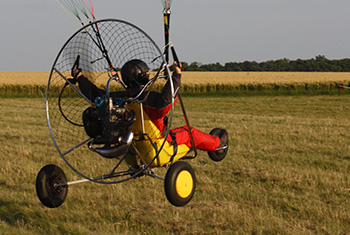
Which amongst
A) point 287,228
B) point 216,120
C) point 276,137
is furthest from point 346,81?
point 287,228

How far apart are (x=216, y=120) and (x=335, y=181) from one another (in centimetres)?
890

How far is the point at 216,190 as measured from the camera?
22.3 feet

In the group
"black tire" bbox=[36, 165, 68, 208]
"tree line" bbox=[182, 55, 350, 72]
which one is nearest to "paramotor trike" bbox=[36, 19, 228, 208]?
"black tire" bbox=[36, 165, 68, 208]

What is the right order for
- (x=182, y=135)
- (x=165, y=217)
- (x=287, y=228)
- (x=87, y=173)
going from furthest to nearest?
(x=87, y=173), (x=182, y=135), (x=165, y=217), (x=287, y=228)

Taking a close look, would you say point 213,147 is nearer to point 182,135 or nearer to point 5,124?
point 182,135

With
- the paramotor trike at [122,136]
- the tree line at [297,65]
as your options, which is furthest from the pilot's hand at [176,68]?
the tree line at [297,65]

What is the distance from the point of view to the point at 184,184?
5.47 metres

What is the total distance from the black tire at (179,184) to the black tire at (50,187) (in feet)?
5.26

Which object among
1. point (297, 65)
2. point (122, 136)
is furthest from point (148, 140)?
point (297, 65)

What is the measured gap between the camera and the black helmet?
5.32 meters

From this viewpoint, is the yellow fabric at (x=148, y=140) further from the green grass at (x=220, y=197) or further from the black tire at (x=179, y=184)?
the green grass at (x=220, y=197)

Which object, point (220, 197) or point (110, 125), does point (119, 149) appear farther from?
point (220, 197)

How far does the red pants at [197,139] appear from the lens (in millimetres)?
6006

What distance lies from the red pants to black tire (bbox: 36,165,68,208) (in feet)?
5.30
